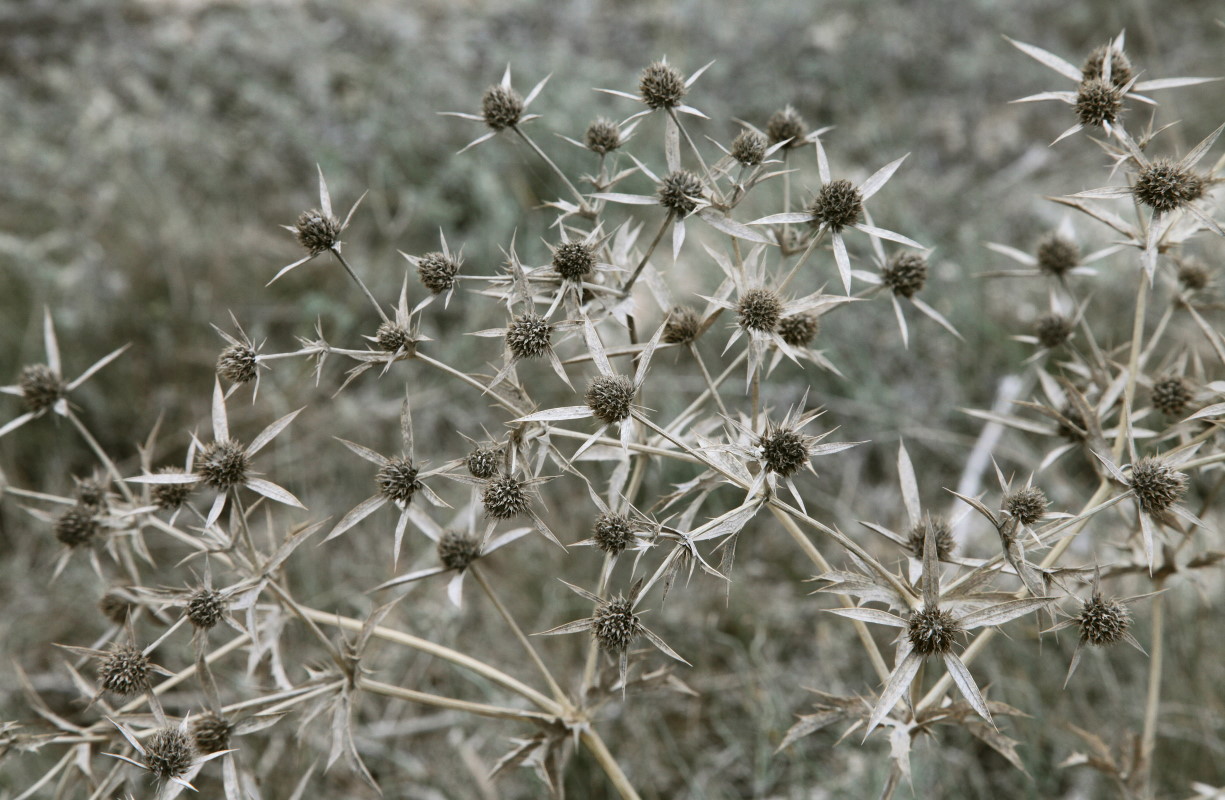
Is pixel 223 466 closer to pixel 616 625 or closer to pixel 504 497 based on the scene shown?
pixel 504 497

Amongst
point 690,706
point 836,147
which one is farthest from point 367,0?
point 690,706

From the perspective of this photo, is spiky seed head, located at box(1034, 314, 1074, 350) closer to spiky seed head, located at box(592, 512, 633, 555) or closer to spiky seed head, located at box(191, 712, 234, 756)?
spiky seed head, located at box(592, 512, 633, 555)

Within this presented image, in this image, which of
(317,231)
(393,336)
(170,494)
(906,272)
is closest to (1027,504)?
(906,272)

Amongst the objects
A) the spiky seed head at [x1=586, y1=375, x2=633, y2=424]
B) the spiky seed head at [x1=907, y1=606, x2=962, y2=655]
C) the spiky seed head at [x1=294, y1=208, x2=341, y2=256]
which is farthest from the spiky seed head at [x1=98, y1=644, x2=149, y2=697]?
the spiky seed head at [x1=907, y1=606, x2=962, y2=655]

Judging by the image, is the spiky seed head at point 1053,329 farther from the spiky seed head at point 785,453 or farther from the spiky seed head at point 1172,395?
the spiky seed head at point 785,453

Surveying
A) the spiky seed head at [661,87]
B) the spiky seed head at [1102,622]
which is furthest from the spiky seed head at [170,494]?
the spiky seed head at [1102,622]
